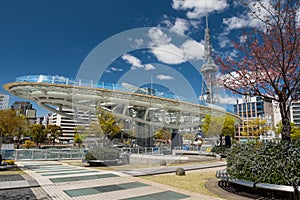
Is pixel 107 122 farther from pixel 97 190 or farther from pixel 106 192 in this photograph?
pixel 106 192

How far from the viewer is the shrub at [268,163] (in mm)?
6156

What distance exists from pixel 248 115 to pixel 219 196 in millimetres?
116124

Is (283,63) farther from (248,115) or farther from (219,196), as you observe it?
(248,115)

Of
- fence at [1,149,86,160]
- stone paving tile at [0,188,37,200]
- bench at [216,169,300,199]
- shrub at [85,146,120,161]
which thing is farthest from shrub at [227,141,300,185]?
fence at [1,149,86,160]

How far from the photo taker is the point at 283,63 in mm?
7926

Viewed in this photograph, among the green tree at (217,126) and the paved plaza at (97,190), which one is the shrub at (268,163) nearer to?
the paved plaza at (97,190)

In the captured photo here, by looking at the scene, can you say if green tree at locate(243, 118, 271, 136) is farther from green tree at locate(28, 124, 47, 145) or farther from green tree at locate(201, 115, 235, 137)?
green tree at locate(28, 124, 47, 145)

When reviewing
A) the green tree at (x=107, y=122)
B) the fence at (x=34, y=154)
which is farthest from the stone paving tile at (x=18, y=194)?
the green tree at (x=107, y=122)

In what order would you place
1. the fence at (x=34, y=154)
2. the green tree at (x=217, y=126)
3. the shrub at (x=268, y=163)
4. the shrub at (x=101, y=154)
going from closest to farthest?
1. the shrub at (x=268, y=163)
2. the shrub at (x=101, y=154)
3. the fence at (x=34, y=154)
4. the green tree at (x=217, y=126)

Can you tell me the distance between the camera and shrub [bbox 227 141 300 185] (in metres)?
6.16

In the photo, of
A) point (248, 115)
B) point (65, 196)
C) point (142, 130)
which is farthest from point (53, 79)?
point (248, 115)

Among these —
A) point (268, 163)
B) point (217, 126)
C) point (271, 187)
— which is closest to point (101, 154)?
point (268, 163)

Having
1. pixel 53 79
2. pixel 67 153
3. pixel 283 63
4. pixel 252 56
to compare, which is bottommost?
pixel 67 153

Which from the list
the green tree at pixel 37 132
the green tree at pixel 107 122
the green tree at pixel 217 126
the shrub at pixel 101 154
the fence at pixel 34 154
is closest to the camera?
the shrub at pixel 101 154
